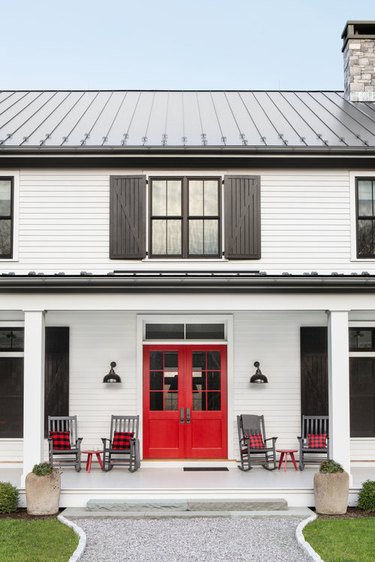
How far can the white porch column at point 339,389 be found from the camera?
36.1 feet

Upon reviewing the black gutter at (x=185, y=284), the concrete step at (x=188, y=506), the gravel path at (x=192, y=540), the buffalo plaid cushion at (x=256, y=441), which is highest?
the black gutter at (x=185, y=284)

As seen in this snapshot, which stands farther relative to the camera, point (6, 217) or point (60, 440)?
point (6, 217)

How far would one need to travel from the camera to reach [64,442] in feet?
41.5

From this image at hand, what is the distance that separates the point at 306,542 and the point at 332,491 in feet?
5.78

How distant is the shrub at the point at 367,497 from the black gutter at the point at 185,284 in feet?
9.22

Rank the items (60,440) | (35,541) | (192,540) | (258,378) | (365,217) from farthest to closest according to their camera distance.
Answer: (258,378)
(365,217)
(60,440)
(192,540)
(35,541)

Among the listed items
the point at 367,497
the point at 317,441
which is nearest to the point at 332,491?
the point at 367,497

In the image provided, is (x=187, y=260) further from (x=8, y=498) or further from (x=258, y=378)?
(x=8, y=498)

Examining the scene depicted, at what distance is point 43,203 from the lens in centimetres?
1308

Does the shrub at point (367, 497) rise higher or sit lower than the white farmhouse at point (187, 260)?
lower

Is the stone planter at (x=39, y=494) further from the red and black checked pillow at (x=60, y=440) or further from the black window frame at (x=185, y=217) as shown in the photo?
the black window frame at (x=185, y=217)

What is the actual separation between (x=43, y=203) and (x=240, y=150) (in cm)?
354

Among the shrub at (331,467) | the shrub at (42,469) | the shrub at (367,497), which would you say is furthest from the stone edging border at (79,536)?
the shrub at (367,497)
